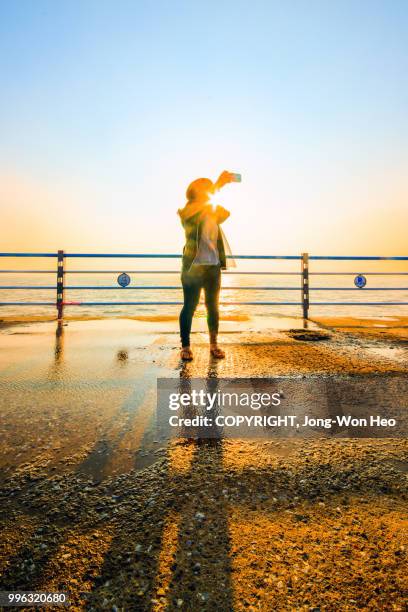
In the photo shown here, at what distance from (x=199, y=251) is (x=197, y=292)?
0.39 metres

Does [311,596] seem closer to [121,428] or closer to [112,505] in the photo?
[112,505]

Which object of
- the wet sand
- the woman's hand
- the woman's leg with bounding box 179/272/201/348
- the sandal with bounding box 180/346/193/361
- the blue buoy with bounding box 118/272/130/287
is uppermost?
the woman's hand

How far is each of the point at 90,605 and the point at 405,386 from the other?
7.33ft

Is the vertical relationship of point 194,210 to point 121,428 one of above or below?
above

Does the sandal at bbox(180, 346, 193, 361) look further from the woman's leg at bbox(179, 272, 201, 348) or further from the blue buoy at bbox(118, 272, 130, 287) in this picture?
the blue buoy at bbox(118, 272, 130, 287)

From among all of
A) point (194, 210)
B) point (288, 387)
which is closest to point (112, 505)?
point (288, 387)

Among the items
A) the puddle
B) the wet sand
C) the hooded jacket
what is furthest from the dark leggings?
the puddle

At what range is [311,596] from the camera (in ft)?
2.38

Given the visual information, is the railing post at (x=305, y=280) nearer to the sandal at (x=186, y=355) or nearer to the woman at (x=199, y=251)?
the woman at (x=199, y=251)

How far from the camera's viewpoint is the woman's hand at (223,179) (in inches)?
127

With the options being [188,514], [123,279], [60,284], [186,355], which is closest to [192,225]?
[186,355]

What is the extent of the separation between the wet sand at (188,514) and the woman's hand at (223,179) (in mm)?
2176

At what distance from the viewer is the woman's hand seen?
127 inches

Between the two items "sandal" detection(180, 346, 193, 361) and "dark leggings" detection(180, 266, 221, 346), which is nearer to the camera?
"sandal" detection(180, 346, 193, 361)
